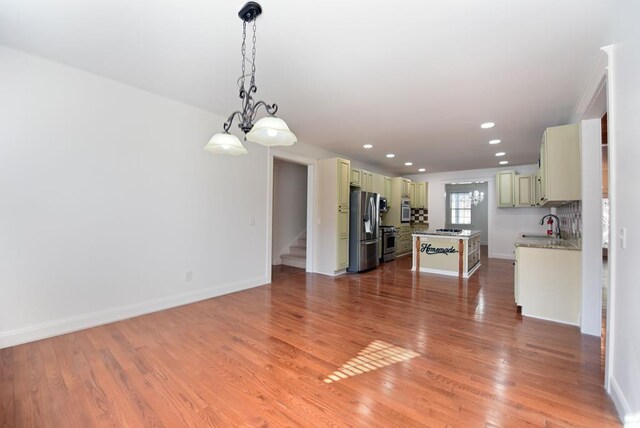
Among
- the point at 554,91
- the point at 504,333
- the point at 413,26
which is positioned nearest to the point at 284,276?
the point at 504,333

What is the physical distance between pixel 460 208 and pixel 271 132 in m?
9.33

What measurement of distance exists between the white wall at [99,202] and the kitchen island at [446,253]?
3709mm

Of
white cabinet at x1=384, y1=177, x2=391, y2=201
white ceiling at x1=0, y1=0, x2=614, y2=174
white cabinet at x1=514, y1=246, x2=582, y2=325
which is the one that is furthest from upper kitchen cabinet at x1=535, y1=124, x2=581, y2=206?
white cabinet at x1=384, y1=177, x2=391, y2=201

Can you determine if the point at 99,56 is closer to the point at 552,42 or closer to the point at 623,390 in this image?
the point at 552,42

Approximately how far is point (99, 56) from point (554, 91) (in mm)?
4512

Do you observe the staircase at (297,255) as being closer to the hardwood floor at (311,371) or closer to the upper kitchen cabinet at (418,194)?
the hardwood floor at (311,371)

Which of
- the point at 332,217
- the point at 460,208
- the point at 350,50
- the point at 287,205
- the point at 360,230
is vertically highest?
the point at 350,50

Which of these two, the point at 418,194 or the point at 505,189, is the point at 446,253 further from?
the point at 418,194

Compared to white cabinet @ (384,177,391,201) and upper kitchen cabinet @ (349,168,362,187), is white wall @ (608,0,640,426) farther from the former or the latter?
white cabinet @ (384,177,391,201)

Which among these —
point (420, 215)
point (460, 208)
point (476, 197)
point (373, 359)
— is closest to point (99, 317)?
point (373, 359)

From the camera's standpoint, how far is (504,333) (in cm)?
269

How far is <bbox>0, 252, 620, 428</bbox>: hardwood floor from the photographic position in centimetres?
158

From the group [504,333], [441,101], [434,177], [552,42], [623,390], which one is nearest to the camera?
[623,390]

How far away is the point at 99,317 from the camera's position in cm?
283
